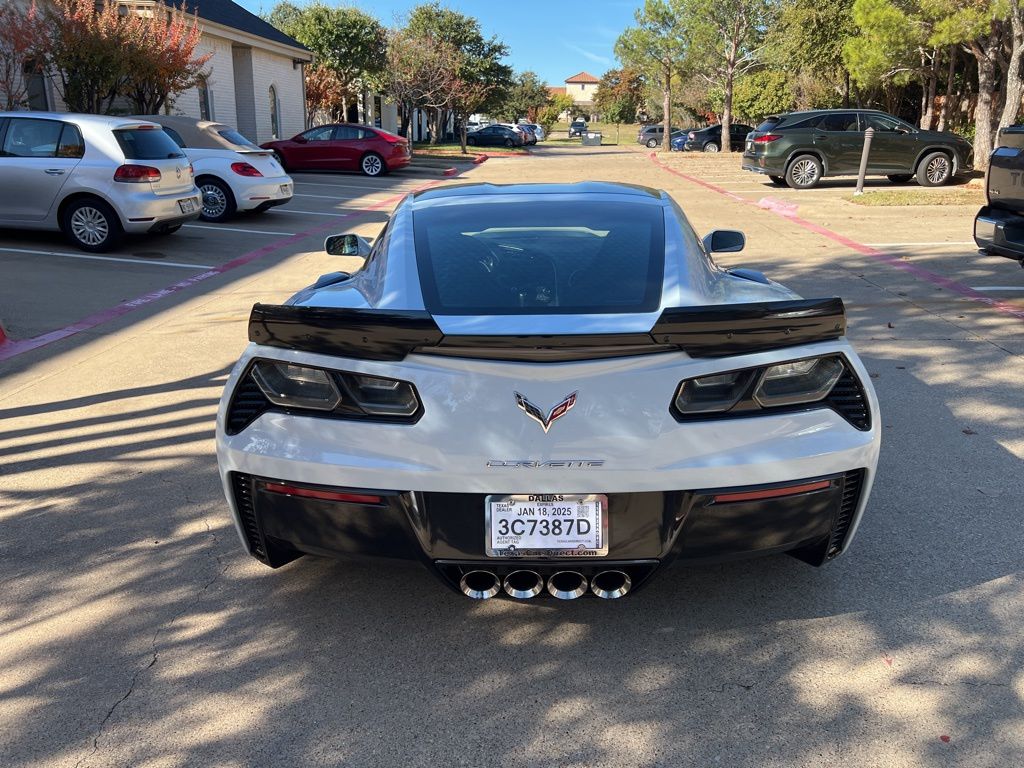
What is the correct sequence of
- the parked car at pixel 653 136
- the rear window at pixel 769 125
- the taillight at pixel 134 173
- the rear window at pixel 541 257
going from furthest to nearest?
the parked car at pixel 653 136 < the rear window at pixel 769 125 < the taillight at pixel 134 173 < the rear window at pixel 541 257

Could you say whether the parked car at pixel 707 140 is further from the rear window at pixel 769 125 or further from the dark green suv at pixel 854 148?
the dark green suv at pixel 854 148

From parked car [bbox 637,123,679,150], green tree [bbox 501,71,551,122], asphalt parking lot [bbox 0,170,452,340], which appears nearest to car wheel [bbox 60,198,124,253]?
asphalt parking lot [bbox 0,170,452,340]

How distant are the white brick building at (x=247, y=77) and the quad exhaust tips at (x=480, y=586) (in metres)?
23.7

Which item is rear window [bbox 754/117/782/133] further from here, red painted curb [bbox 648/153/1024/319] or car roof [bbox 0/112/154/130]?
car roof [bbox 0/112/154/130]

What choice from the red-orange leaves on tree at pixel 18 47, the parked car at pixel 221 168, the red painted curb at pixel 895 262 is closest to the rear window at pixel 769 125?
the red painted curb at pixel 895 262

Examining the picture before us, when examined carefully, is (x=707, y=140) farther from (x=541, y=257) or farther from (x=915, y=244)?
(x=541, y=257)

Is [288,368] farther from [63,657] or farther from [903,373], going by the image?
[903,373]

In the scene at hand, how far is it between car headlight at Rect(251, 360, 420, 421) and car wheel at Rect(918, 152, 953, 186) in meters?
21.3

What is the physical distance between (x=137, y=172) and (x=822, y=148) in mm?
15844

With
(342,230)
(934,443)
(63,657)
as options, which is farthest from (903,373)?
(342,230)

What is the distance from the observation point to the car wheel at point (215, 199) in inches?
584

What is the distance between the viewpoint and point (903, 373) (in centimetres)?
639

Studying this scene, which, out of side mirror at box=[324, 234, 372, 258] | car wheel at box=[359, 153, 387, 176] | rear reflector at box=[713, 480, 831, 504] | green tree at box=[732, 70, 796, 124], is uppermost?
→ green tree at box=[732, 70, 796, 124]

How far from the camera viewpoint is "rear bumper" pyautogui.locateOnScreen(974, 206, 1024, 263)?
7641 mm
